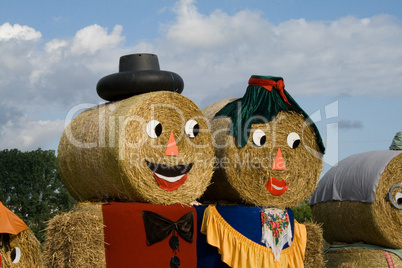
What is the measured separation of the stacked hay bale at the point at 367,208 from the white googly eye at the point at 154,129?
11.9 ft

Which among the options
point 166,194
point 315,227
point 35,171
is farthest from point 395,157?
point 35,171

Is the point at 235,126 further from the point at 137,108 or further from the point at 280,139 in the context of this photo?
the point at 137,108

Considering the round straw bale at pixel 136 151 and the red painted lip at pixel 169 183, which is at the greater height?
the round straw bale at pixel 136 151

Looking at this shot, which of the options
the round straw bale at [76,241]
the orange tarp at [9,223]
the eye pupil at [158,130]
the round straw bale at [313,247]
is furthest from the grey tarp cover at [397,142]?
the orange tarp at [9,223]

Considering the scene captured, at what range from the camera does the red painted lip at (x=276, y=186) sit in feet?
23.1

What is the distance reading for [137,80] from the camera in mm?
6637

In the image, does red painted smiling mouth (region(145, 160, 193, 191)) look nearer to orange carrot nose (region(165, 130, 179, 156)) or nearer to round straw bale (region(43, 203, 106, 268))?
orange carrot nose (region(165, 130, 179, 156))

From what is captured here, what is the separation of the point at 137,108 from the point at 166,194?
1.05 m

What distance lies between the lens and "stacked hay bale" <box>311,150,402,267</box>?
8180 millimetres

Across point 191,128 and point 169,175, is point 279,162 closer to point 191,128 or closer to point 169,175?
point 191,128

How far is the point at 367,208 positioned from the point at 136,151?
3945 mm

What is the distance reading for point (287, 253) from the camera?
7.20 m

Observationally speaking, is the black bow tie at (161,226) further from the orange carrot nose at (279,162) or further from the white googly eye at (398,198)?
the white googly eye at (398,198)

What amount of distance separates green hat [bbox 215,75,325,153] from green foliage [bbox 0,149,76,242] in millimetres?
13540
